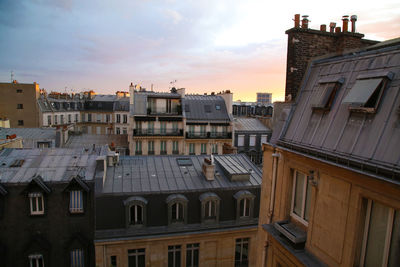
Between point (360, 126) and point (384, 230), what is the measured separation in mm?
2001

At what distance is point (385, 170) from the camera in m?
4.50

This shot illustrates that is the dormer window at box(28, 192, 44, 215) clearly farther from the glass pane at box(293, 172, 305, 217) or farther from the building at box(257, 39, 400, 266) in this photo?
the glass pane at box(293, 172, 305, 217)

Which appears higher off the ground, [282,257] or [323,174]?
[323,174]

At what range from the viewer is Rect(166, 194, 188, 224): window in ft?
44.1

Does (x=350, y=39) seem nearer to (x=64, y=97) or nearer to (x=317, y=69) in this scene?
(x=317, y=69)

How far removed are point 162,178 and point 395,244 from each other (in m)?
11.8

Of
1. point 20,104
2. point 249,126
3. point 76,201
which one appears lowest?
point 76,201

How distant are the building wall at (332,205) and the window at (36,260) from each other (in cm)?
1140

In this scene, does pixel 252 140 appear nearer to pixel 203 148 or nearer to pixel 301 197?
pixel 203 148

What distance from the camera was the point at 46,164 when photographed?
48.7 feet

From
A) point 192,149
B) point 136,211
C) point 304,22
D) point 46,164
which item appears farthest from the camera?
point 192,149

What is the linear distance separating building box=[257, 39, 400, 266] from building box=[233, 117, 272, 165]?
28.7 metres

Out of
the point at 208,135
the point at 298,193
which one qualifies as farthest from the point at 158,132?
the point at 298,193

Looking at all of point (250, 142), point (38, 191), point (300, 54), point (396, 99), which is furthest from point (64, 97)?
point (396, 99)
